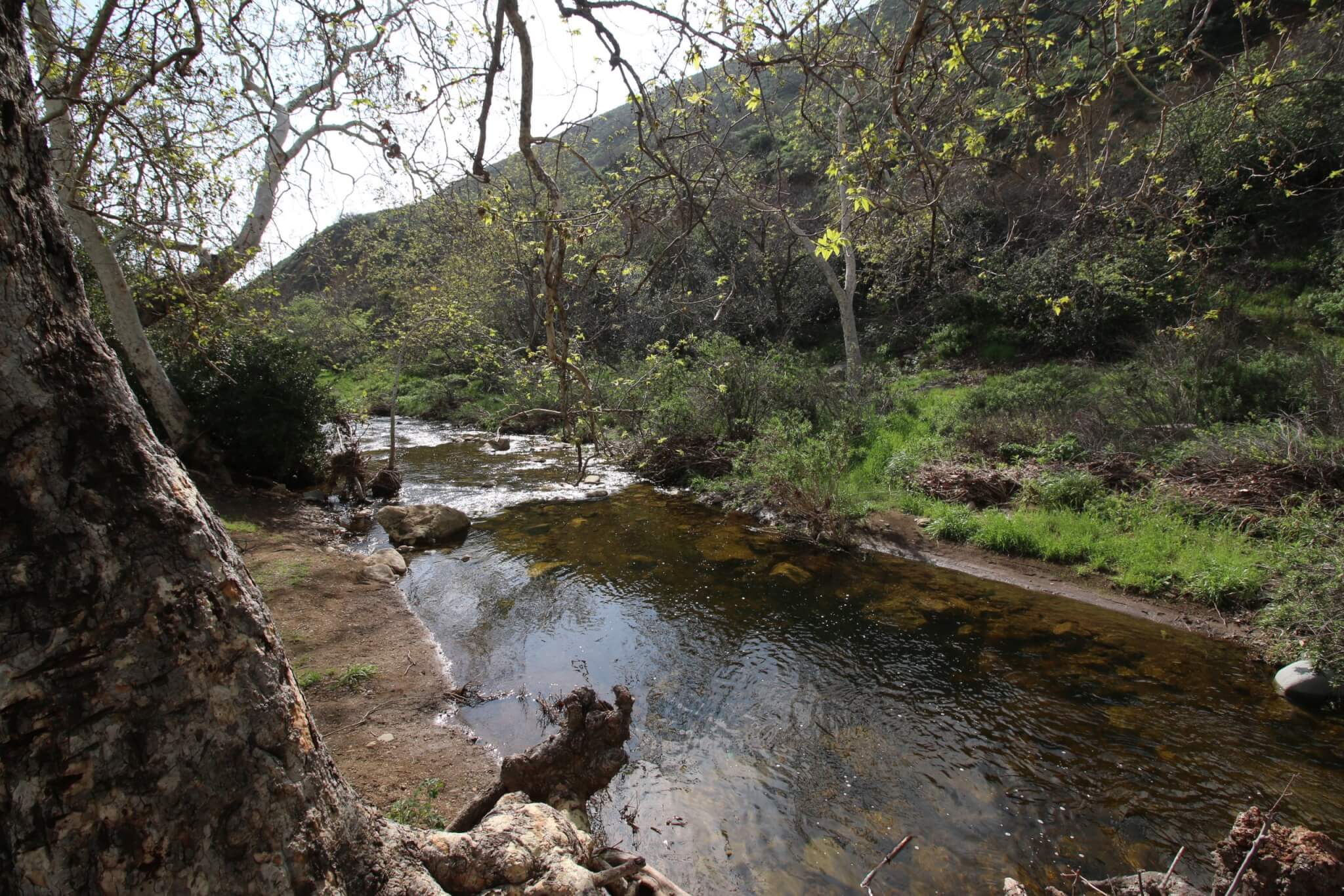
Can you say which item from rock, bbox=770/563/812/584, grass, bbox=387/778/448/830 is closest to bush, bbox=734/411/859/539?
rock, bbox=770/563/812/584

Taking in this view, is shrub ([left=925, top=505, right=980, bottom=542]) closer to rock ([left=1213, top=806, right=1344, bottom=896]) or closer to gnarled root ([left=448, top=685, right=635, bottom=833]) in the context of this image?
rock ([left=1213, top=806, right=1344, bottom=896])

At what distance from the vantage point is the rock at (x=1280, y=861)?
2.54 meters

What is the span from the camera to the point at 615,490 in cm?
1159

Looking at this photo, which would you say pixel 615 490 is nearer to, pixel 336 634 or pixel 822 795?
pixel 336 634

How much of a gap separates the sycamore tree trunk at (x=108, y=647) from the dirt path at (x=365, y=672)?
84.4 inches

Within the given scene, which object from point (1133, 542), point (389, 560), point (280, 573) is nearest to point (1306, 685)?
point (1133, 542)

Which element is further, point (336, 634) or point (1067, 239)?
point (1067, 239)

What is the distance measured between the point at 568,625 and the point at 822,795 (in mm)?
3197

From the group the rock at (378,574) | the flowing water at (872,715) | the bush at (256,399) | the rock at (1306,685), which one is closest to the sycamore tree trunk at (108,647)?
the flowing water at (872,715)

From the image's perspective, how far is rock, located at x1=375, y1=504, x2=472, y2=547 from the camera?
28.9 ft

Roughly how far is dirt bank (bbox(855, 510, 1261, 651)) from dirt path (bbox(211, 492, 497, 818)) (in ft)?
18.6

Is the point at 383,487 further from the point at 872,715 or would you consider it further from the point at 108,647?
the point at 108,647

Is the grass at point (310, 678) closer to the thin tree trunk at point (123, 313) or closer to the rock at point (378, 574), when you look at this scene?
the rock at point (378, 574)

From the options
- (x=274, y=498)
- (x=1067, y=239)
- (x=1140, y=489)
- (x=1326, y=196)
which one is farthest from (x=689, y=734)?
(x=1326, y=196)
